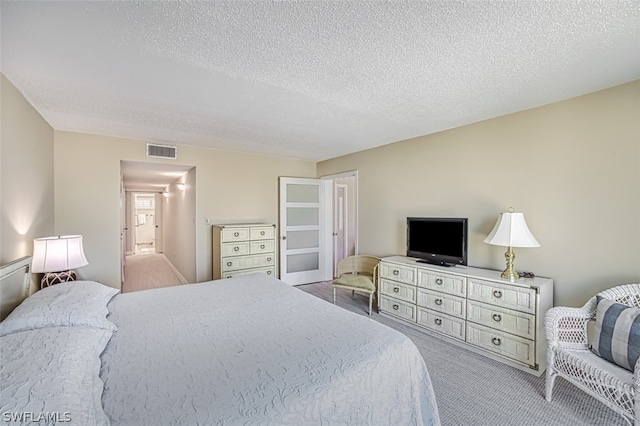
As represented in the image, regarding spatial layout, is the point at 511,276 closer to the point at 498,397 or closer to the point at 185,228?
the point at 498,397

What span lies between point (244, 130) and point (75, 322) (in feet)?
8.68

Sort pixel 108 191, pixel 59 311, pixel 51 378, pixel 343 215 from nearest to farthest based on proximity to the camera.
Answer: pixel 51 378 → pixel 59 311 → pixel 108 191 → pixel 343 215

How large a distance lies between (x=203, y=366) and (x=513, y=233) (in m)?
2.75

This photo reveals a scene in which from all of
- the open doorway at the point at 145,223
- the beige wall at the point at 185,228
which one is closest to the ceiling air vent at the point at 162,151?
the beige wall at the point at 185,228

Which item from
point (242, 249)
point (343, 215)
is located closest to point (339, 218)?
point (343, 215)

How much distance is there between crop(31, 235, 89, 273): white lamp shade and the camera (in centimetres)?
239

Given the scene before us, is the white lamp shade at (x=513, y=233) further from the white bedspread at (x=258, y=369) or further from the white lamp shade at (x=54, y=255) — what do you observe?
the white lamp shade at (x=54, y=255)

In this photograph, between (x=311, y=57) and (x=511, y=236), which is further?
(x=511, y=236)

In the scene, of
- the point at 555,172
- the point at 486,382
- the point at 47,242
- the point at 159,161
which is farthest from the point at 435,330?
the point at 159,161

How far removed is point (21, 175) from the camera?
235 centimetres

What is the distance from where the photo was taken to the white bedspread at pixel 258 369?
1075mm

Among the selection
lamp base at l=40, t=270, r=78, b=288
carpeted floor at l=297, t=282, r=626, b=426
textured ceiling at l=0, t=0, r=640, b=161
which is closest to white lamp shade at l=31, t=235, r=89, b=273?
lamp base at l=40, t=270, r=78, b=288

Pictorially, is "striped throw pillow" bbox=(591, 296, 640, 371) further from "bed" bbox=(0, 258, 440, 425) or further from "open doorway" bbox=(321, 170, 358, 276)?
"open doorway" bbox=(321, 170, 358, 276)

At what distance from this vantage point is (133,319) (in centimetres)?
189
